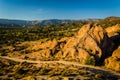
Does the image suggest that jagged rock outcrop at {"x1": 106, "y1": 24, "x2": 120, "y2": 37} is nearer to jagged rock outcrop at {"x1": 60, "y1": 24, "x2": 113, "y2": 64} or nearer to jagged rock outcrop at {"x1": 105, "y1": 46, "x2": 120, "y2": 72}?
jagged rock outcrop at {"x1": 60, "y1": 24, "x2": 113, "y2": 64}

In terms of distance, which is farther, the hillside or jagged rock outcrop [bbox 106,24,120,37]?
jagged rock outcrop [bbox 106,24,120,37]

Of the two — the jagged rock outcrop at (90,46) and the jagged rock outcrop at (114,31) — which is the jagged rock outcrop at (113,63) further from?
the jagged rock outcrop at (114,31)

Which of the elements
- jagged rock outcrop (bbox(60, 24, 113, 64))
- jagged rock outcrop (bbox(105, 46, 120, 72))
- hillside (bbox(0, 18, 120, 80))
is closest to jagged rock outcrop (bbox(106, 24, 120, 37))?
hillside (bbox(0, 18, 120, 80))

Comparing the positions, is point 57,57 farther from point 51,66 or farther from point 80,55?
point 51,66

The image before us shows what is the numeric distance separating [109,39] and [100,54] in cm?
941

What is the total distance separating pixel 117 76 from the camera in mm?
56938

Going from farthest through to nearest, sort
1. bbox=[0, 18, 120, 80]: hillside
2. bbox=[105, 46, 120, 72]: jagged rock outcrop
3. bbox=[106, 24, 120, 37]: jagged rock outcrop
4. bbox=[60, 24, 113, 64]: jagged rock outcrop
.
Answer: bbox=[106, 24, 120, 37]: jagged rock outcrop → bbox=[60, 24, 113, 64]: jagged rock outcrop → bbox=[105, 46, 120, 72]: jagged rock outcrop → bbox=[0, 18, 120, 80]: hillside

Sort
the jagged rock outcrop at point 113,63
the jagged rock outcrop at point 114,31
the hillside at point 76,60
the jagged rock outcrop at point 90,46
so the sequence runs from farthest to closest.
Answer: the jagged rock outcrop at point 114,31, the jagged rock outcrop at point 90,46, the jagged rock outcrop at point 113,63, the hillside at point 76,60

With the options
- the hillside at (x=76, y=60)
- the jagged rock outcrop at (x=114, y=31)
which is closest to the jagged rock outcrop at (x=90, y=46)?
the hillside at (x=76, y=60)

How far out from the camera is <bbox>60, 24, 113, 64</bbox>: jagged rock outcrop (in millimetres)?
70750

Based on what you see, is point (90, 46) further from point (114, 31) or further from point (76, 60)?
point (114, 31)

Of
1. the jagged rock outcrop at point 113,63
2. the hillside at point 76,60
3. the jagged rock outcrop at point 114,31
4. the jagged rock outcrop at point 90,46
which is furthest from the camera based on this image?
the jagged rock outcrop at point 114,31

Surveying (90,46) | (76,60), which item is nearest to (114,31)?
(90,46)

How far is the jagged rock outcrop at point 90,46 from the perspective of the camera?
70.8 meters
